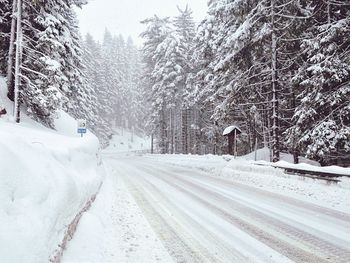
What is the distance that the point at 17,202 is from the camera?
3.55 metres

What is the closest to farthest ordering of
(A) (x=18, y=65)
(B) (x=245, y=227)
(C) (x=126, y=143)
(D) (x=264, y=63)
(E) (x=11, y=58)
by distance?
(B) (x=245, y=227)
(A) (x=18, y=65)
(E) (x=11, y=58)
(D) (x=264, y=63)
(C) (x=126, y=143)

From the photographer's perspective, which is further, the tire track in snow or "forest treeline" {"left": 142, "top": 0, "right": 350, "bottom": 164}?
"forest treeline" {"left": 142, "top": 0, "right": 350, "bottom": 164}

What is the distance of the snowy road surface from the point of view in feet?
17.0

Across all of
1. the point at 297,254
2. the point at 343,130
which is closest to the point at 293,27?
the point at 343,130

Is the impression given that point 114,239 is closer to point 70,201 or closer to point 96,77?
point 70,201

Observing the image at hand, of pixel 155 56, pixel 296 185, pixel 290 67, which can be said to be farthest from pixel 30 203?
pixel 155 56

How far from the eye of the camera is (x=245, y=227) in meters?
6.68

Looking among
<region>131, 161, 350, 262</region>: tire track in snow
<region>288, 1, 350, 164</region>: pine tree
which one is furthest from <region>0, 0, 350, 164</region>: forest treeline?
<region>131, 161, 350, 262</region>: tire track in snow

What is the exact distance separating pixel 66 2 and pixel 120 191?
1383 centimetres

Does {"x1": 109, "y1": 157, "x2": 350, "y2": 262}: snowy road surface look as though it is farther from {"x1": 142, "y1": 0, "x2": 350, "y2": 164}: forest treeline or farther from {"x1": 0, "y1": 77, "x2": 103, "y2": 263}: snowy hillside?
{"x1": 142, "y1": 0, "x2": 350, "y2": 164}: forest treeline

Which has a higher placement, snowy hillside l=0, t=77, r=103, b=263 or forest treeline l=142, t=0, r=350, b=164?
forest treeline l=142, t=0, r=350, b=164

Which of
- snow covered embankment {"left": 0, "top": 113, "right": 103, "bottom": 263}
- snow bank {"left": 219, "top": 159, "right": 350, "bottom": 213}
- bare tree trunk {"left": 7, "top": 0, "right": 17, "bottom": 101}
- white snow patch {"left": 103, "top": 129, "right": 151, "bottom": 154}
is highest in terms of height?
bare tree trunk {"left": 7, "top": 0, "right": 17, "bottom": 101}

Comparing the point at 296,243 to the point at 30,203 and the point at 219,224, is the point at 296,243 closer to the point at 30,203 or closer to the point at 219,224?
the point at 219,224

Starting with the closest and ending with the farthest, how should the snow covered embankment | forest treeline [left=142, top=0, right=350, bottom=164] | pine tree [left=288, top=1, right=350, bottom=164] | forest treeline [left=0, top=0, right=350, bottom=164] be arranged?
the snow covered embankment < pine tree [left=288, top=1, right=350, bottom=164] < forest treeline [left=142, top=0, right=350, bottom=164] < forest treeline [left=0, top=0, right=350, bottom=164]
